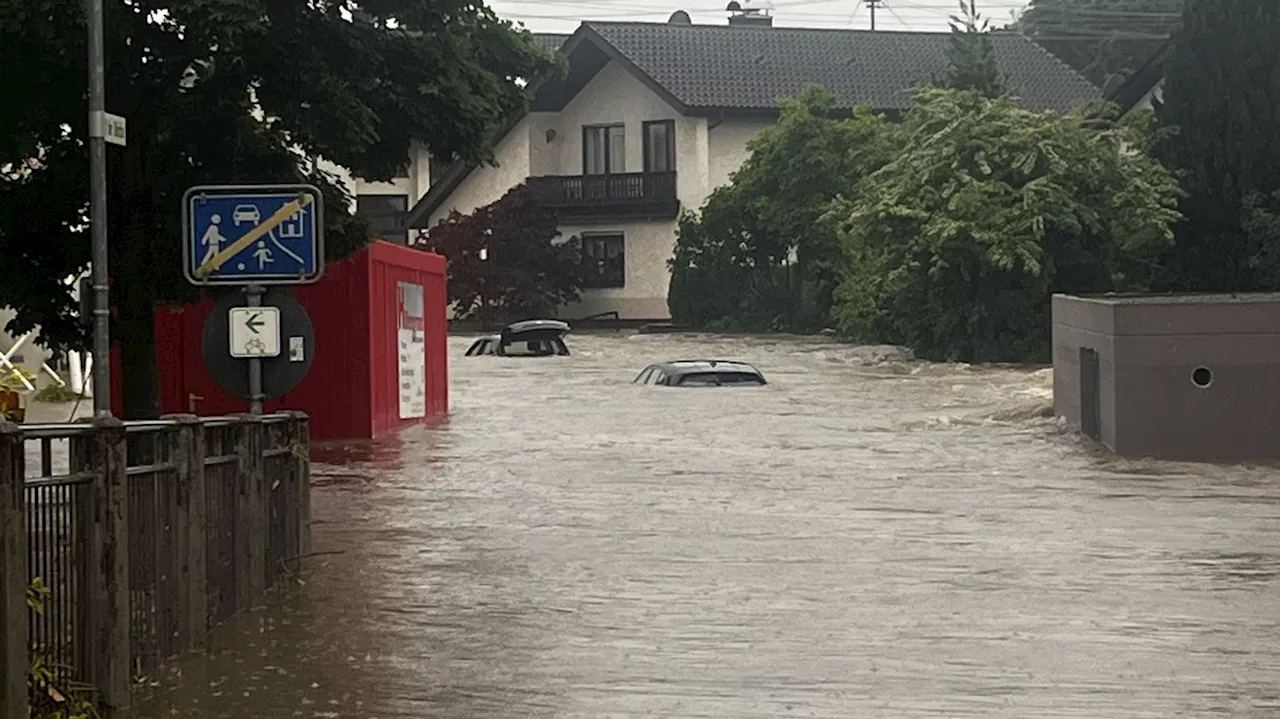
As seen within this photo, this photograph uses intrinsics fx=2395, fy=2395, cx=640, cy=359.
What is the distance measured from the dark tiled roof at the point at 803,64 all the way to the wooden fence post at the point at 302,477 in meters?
48.2

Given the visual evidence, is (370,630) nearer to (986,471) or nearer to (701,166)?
(986,471)

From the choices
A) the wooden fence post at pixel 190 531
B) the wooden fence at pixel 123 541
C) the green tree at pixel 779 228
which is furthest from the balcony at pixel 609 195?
the wooden fence post at pixel 190 531

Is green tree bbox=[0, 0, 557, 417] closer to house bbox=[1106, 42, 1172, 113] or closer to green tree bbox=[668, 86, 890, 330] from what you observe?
green tree bbox=[668, 86, 890, 330]

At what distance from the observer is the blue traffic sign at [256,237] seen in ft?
48.9

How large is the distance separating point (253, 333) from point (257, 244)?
28.5 inches

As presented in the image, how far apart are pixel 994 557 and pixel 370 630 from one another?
5382mm

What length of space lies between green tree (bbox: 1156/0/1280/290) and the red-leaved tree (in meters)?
19.7

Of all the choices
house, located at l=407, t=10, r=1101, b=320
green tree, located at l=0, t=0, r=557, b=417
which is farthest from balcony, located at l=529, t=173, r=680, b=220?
green tree, located at l=0, t=0, r=557, b=417

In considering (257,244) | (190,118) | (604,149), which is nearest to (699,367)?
(190,118)

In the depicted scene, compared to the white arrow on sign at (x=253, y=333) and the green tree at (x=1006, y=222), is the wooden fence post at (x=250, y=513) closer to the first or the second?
the white arrow on sign at (x=253, y=333)

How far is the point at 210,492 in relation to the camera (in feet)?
40.2

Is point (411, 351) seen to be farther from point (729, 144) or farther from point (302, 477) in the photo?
point (729, 144)

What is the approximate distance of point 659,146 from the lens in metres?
66.0

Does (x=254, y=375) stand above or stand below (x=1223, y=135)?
below
